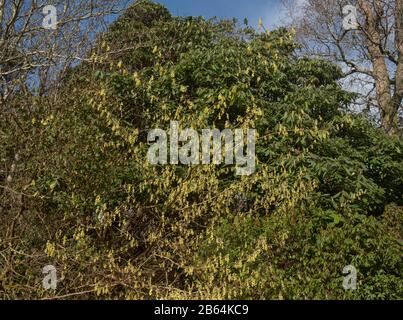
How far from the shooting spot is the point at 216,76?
6504 mm

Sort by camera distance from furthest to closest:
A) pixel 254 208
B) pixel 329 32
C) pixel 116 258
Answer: pixel 329 32, pixel 254 208, pixel 116 258

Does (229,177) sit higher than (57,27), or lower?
lower

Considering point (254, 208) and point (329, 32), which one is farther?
point (329, 32)

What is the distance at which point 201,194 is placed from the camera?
17.3ft

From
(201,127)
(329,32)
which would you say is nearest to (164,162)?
(201,127)

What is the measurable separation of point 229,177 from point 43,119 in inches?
91.7

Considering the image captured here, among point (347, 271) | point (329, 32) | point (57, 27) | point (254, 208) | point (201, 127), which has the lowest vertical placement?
point (347, 271)

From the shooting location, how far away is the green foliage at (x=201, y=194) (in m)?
4.44

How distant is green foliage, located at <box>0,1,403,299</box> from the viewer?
175 inches
